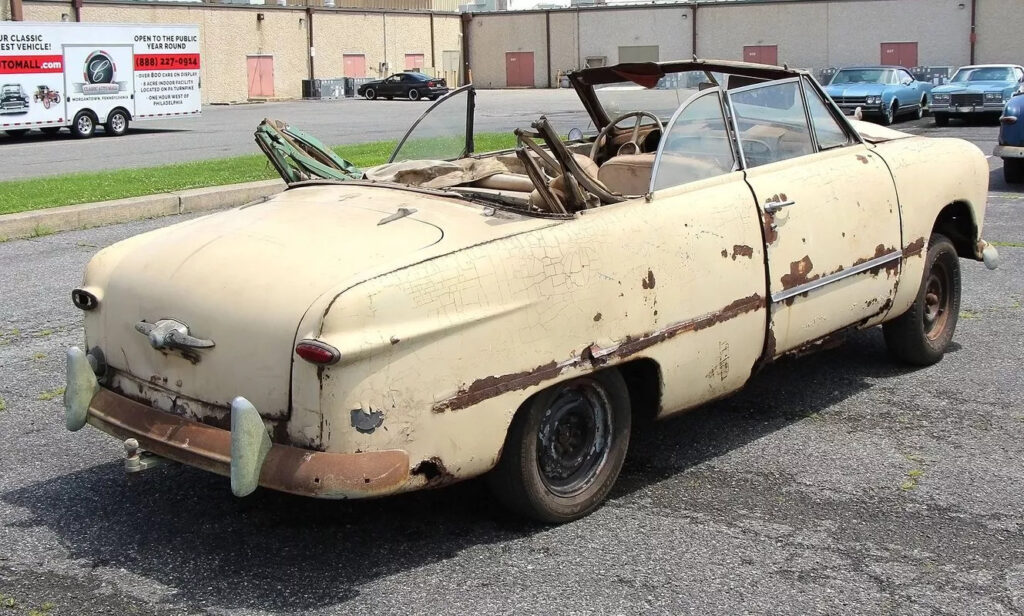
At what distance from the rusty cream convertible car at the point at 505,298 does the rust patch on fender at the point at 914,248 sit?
0.01 metres

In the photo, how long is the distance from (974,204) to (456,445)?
382cm

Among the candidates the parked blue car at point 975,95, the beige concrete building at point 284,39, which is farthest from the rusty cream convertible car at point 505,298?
the beige concrete building at point 284,39

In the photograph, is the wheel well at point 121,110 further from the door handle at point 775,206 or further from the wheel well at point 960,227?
the door handle at point 775,206

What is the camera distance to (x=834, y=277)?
525 cm

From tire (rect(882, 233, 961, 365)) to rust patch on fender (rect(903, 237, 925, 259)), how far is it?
147 mm

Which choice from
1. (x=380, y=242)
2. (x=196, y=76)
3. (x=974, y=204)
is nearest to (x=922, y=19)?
(x=196, y=76)

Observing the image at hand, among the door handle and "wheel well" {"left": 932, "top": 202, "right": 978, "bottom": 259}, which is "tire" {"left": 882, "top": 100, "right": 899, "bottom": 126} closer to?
"wheel well" {"left": 932, "top": 202, "right": 978, "bottom": 259}

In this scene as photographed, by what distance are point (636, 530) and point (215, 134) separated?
24063mm

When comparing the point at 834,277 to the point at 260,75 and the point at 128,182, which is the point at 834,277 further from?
the point at 260,75

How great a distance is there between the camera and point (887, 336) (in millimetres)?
6246

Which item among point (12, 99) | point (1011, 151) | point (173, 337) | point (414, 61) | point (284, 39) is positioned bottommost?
point (173, 337)

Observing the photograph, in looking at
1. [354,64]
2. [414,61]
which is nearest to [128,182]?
[354,64]

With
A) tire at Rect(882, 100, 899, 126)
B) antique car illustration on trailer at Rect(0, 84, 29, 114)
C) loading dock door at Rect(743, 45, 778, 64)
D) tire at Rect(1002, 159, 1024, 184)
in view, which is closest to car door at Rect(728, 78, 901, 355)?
tire at Rect(1002, 159, 1024, 184)

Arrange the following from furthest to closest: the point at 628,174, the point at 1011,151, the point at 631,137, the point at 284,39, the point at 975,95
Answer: the point at 284,39 → the point at 975,95 → the point at 1011,151 → the point at 631,137 → the point at 628,174
